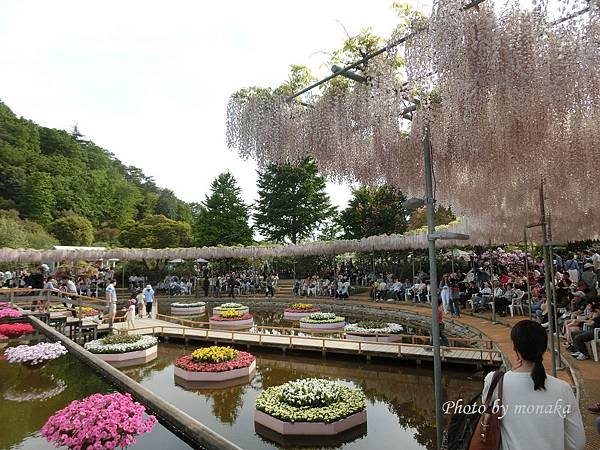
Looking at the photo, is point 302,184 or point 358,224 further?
point 302,184

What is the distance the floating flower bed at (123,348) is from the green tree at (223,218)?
1054 inches

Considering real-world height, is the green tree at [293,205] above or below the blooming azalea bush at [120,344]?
above

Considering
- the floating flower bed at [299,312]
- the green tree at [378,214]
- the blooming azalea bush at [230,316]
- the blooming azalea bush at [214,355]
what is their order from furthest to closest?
the green tree at [378,214], the floating flower bed at [299,312], the blooming azalea bush at [230,316], the blooming azalea bush at [214,355]

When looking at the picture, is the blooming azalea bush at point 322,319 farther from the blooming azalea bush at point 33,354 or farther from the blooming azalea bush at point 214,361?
the blooming azalea bush at point 33,354

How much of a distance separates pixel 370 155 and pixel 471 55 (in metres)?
2.80

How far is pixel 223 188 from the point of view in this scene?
42500mm

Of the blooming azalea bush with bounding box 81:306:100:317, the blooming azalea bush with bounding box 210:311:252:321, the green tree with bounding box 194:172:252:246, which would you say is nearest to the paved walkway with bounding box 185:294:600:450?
→ the blooming azalea bush with bounding box 210:311:252:321

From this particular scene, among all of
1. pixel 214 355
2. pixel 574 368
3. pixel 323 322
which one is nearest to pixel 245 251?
pixel 323 322

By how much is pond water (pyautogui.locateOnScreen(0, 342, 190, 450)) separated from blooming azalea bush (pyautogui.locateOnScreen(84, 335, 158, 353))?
3.39 ft

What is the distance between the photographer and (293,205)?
4025cm

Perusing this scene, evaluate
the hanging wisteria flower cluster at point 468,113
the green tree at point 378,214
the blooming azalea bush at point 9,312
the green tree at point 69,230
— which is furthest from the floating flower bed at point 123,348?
the green tree at point 69,230

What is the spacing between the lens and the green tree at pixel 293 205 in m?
40.2

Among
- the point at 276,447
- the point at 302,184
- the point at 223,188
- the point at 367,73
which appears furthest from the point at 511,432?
the point at 223,188

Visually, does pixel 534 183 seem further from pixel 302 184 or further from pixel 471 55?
pixel 302 184
